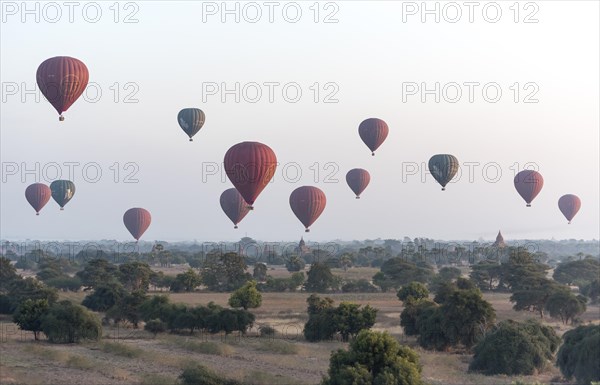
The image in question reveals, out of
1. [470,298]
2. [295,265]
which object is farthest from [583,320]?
[295,265]

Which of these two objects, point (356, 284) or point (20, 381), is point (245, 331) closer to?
point (20, 381)

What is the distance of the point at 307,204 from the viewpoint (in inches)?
3733

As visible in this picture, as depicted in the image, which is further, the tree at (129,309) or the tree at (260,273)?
the tree at (260,273)

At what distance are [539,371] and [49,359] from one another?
25942 mm

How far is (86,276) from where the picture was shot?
9588cm

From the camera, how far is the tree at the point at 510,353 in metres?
41.9

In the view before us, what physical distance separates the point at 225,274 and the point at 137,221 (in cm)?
4115

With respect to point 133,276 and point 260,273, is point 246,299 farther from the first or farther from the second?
point 260,273

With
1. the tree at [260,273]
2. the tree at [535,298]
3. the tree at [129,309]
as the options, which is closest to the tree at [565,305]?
the tree at [535,298]

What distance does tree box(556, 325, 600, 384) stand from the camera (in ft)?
121

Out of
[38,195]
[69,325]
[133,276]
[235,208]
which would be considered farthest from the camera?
[38,195]

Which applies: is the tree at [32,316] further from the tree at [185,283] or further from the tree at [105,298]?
the tree at [185,283]

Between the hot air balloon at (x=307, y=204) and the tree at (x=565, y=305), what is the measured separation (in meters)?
33.9

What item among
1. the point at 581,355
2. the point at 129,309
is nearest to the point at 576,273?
the point at 129,309
